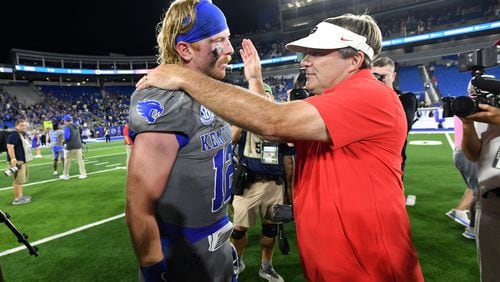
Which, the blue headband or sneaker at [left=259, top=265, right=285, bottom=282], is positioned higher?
the blue headband

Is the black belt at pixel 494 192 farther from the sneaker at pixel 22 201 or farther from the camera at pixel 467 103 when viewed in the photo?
the sneaker at pixel 22 201

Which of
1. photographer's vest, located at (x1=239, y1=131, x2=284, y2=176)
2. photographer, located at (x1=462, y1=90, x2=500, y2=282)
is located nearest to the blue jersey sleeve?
photographer's vest, located at (x1=239, y1=131, x2=284, y2=176)

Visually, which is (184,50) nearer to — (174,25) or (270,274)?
(174,25)

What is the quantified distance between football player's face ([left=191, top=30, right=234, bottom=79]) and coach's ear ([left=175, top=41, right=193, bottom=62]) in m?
0.02

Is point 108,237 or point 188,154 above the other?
point 188,154

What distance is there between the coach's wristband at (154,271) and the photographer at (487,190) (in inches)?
90.8

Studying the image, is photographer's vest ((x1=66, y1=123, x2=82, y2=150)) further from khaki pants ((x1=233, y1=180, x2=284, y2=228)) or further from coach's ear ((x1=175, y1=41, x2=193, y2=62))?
coach's ear ((x1=175, y1=41, x2=193, y2=62))

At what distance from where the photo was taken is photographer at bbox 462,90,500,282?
234cm

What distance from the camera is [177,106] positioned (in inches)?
65.0

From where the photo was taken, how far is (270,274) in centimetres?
402

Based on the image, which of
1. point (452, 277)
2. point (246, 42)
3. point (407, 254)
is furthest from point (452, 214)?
point (246, 42)

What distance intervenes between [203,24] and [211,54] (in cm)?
19

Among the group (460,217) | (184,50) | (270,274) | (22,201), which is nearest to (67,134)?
(22,201)

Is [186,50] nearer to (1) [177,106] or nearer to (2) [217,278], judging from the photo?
(1) [177,106]
